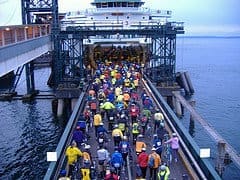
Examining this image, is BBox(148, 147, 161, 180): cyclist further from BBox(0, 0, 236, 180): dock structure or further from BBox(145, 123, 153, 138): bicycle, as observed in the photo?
BBox(145, 123, 153, 138): bicycle

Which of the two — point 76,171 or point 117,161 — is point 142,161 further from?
point 76,171

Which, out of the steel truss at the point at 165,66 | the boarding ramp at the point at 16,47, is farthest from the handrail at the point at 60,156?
the steel truss at the point at 165,66

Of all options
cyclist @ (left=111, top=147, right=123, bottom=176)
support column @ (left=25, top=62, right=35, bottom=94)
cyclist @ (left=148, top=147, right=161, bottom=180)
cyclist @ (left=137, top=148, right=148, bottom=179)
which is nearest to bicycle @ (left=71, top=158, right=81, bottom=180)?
cyclist @ (left=111, top=147, right=123, bottom=176)

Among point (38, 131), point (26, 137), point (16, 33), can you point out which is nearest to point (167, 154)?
point (16, 33)

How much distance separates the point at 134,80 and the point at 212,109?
66.2 ft

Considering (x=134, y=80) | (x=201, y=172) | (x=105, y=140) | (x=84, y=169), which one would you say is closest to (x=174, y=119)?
(x=105, y=140)

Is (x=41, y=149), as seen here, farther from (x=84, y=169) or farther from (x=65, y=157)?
(x=84, y=169)

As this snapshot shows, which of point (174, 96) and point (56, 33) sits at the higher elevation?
point (56, 33)

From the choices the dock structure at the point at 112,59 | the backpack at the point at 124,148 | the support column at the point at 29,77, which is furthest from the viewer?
the support column at the point at 29,77

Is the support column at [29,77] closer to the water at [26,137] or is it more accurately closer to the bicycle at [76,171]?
the water at [26,137]

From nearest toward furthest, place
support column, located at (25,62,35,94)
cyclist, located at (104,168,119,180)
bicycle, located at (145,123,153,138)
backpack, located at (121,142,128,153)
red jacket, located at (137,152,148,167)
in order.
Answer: cyclist, located at (104,168,119,180) → red jacket, located at (137,152,148,167) → backpack, located at (121,142,128,153) → bicycle, located at (145,123,153,138) → support column, located at (25,62,35,94)

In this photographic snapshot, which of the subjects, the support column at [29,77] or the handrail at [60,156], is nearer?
the handrail at [60,156]

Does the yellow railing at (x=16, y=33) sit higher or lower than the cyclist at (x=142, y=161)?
higher

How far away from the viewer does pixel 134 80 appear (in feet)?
118
